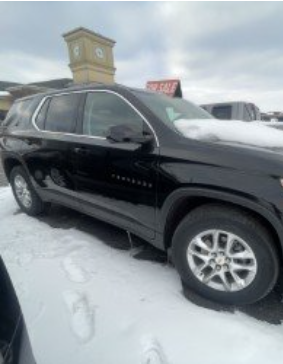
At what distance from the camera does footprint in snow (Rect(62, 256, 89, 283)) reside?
303cm

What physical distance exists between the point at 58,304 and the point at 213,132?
6.35ft

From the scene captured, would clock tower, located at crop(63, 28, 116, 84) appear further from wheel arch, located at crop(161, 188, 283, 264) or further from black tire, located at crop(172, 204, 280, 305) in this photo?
black tire, located at crop(172, 204, 280, 305)

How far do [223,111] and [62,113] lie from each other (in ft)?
25.6

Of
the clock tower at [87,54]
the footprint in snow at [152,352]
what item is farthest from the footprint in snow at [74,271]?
the clock tower at [87,54]

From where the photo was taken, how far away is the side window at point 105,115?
3090 mm

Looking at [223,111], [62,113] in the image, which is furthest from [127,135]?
[223,111]

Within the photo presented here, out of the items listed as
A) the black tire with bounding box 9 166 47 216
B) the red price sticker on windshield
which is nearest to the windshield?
the black tire with bounding box 9 166 47 216

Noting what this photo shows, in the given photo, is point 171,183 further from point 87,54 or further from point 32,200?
point 87,54

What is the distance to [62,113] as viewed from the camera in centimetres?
389

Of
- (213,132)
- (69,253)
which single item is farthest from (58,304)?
(213,132)

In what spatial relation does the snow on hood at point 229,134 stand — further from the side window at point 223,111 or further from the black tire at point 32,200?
the side window at point 223,111

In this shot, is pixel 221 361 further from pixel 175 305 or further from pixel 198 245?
pixel 198 245

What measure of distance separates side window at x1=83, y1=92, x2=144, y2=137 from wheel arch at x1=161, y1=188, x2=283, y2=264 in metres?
0.75

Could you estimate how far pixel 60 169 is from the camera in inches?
151
